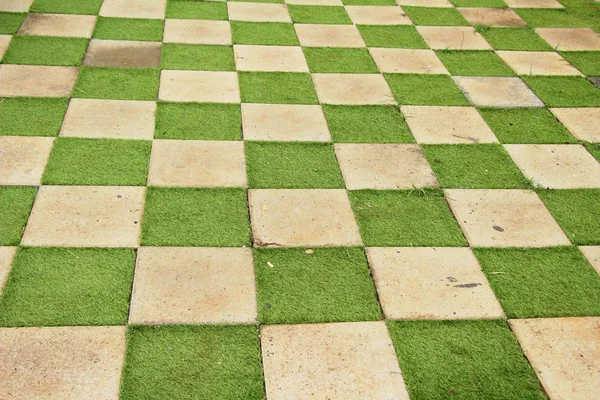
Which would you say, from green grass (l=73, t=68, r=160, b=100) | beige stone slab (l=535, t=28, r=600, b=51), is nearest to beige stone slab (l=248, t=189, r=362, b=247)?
green grass (l=73, t=68, r=160, b=100)

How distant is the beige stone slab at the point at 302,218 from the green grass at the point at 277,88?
49.7 inches

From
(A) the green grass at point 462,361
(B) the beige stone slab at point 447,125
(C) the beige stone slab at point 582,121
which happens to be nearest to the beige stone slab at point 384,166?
(B) the beige stone slab at point 447,125

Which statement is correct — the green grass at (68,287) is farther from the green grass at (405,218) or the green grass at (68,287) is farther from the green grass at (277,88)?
the green grass at (277,88)

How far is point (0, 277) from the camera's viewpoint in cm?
313

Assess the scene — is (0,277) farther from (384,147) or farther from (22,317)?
(384,147)

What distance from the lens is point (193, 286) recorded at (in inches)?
125

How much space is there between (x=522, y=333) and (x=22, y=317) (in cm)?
241

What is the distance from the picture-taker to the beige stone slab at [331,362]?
2715 mm

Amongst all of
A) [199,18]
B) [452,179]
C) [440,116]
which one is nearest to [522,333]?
[452,179]

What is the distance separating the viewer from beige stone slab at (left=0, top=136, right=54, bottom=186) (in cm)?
383

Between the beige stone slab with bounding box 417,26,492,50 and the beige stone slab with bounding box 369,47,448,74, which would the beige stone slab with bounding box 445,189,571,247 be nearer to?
the beige stone slab with bounding box 369,47,448,74

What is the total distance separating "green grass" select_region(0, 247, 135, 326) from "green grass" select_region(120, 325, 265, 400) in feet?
0.73

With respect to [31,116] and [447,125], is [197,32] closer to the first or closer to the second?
[31,116]

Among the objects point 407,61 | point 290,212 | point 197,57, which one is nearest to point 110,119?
point 197,57
